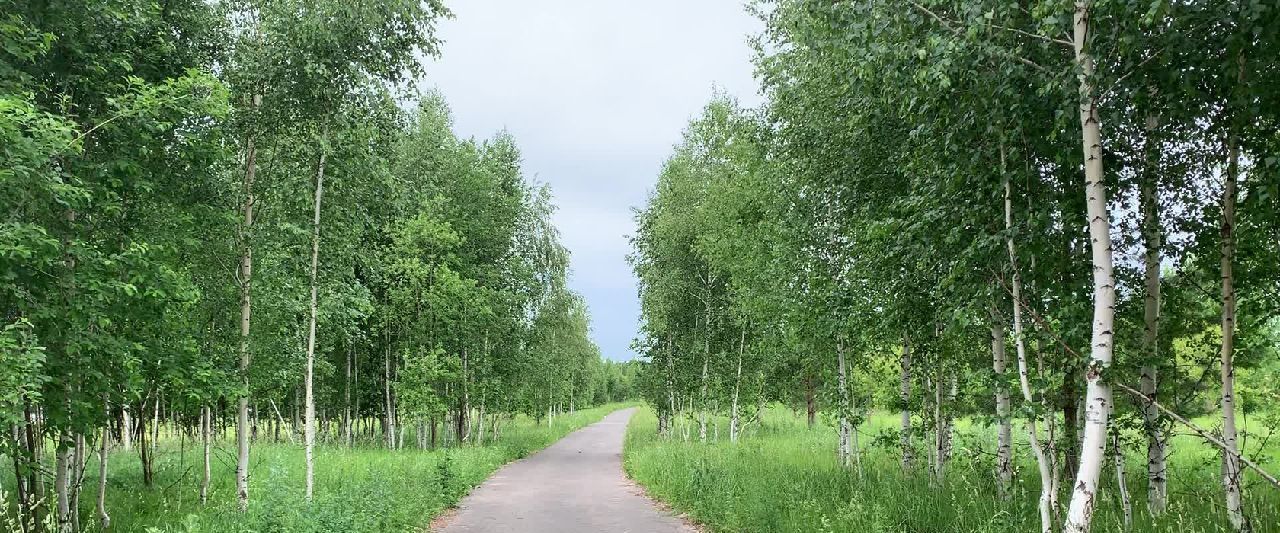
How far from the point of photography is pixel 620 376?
339 feet

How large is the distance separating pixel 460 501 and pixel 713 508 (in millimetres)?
5287

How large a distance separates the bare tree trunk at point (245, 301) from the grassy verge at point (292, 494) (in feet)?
1.04

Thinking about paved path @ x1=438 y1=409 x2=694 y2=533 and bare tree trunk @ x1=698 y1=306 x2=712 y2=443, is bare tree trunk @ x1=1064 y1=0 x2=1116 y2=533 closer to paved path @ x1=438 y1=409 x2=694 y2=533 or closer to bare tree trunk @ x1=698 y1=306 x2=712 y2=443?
paved path @ x1=438 y1=409 x2=694 y2=533

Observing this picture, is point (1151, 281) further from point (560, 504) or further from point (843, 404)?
point (560, 504)

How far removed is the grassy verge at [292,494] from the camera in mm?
7383

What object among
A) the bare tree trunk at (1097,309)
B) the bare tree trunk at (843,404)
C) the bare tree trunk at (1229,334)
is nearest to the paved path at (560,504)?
the bare tree trunk at (843,404)

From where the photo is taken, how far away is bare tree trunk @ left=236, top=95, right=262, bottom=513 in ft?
30.1

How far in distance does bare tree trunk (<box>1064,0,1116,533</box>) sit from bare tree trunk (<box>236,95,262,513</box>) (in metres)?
9.37

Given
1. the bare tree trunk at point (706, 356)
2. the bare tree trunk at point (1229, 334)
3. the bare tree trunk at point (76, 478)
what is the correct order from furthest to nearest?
the bare tree trunk at point (706, 356), the bare tree trunk at point (76, 478), the bare tree trunk at point (1229, 334)

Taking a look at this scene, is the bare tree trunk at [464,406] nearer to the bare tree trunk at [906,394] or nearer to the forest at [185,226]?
the forest at [185,226]

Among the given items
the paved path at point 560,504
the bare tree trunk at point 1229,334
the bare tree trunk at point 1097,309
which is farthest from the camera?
the paved path at point 560,504

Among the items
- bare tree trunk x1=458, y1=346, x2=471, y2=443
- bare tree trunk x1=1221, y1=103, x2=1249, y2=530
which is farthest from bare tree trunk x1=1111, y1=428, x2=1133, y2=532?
bare tree trunk x1=458, y1=346, x2=471, y2=443

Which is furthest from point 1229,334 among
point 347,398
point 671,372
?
point 347,398

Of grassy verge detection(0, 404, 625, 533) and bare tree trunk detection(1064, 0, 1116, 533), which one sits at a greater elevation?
bare tree trunk detection(1064, 0, 1116, 533)
